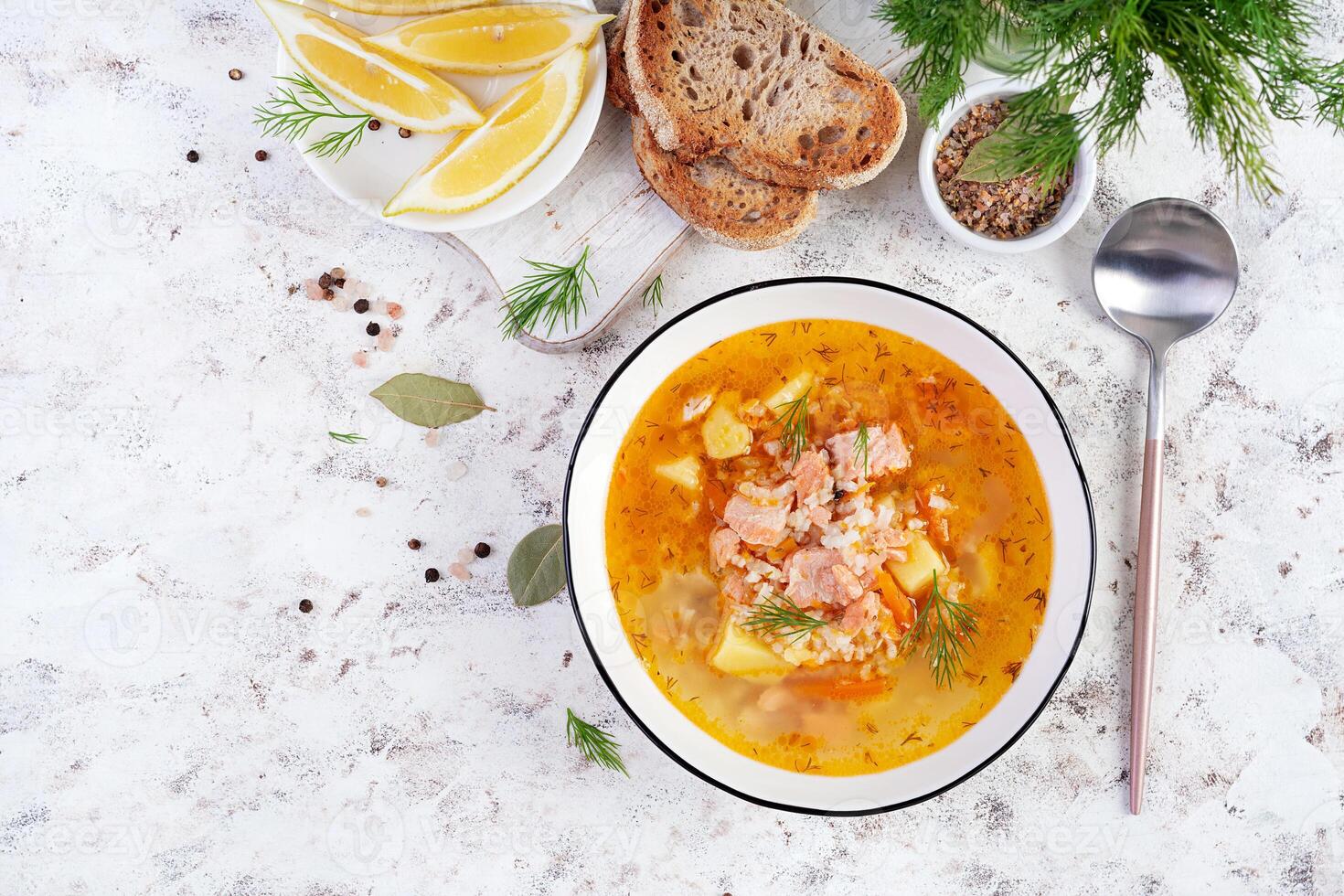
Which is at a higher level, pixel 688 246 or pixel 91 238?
pixel 688 246

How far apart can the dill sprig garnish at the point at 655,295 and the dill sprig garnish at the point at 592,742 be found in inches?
49.7

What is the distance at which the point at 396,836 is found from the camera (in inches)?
109

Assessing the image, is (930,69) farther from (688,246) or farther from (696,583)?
(696,583)

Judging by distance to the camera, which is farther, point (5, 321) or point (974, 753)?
point (5, 321)

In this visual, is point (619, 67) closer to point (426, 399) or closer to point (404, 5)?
point (404, 5)

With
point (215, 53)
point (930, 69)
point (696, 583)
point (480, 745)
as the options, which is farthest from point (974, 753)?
point (215, 53)

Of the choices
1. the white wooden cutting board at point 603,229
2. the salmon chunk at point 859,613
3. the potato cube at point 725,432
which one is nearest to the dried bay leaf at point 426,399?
the white wooden cutting board at point 603,229

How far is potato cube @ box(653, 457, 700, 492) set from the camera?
2.56m

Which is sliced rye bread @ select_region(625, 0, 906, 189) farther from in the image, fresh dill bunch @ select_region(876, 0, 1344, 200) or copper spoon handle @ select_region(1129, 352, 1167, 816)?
copper spoon handle @ select_region(1129, 352, 1167, 816)

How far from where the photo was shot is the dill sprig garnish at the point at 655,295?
8.66ft

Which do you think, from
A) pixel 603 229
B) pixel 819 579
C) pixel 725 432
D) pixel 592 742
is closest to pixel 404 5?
pixel 603 229

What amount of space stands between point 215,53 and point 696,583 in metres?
2.15

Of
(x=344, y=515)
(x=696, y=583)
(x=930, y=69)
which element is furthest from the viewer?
(x=344, y=515)

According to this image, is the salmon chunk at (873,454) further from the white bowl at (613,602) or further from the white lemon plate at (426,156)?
the white lemon plate at (426,156)
